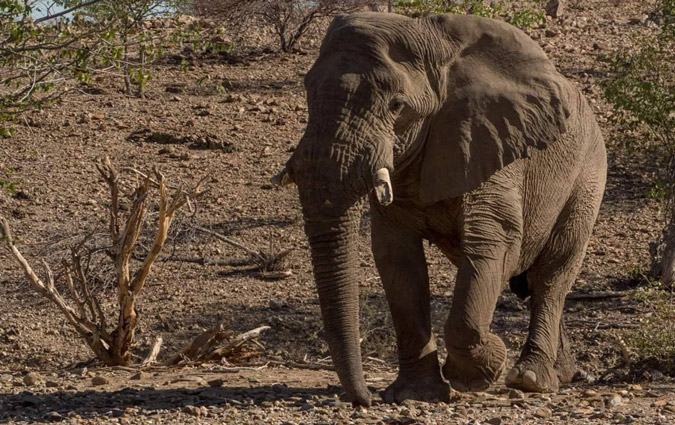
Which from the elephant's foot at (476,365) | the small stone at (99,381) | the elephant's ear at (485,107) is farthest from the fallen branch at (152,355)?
the elephant's ear at (485,107)

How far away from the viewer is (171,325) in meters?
10.0

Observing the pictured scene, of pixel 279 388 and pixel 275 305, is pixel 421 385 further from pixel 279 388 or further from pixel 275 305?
pixel 275 305

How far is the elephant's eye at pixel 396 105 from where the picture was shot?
6.43 metres

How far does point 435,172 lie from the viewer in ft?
22.4

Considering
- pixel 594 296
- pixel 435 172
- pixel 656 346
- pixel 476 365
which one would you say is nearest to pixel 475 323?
pixel 476 365

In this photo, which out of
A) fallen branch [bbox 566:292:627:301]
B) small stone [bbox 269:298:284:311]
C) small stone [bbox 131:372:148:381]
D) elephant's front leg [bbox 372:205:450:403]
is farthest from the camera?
fallen branch [bbox 566:292:627:301]

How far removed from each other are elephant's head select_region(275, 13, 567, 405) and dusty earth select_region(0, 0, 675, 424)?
772 mm

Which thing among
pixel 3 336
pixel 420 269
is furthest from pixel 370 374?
pixel 3 336

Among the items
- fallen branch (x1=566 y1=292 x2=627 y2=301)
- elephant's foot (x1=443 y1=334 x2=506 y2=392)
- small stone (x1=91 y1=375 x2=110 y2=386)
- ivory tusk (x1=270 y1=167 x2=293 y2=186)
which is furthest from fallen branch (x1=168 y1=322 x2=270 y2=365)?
fallen branch (x1=566 y1=292 x2=627 y2=301)

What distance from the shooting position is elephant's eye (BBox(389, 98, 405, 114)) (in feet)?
21.1

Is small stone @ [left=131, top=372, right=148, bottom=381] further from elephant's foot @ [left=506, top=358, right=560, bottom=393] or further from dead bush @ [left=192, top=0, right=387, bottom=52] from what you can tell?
dead bush @ [left=192, top=0, right=387, bottom=52]

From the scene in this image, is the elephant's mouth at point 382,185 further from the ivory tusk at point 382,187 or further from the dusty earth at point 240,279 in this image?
the dusty earth at point 240,279

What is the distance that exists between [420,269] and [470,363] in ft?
2.17

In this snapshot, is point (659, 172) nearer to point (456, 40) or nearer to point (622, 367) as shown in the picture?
point (622, 367)
